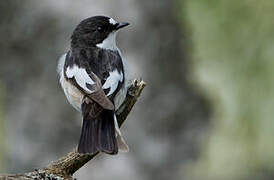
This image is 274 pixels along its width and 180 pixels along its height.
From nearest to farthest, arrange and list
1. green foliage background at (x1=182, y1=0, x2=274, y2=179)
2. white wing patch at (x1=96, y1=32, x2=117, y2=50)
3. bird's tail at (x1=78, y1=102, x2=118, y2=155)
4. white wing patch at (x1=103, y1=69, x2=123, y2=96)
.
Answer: bird's tail at (x1=78, y1=102, x2=118, y2=155), white wing patch at (x1=103, y1=69, x2=123, y2=96), white wing patch at (x1=96, y1=32, x2=117, y2=50), green foliage background at (x1=182, y1=0, x2=274, y2=179)

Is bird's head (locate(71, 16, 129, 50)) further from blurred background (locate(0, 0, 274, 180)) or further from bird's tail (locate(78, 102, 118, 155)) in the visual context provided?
blurred background (locate(0, 0, 274, 180))

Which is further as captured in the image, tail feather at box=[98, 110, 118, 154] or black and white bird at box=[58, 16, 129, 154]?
black and white bird at box=[58, 16, 129, 154]

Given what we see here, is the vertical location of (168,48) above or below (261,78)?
above

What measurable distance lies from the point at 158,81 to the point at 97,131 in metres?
3.30

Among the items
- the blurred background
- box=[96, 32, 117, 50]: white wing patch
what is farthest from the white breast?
the blurred background

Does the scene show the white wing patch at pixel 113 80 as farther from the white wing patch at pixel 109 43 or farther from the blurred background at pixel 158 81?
the blurred background at pixel 158 81

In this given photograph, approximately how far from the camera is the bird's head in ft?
20.3

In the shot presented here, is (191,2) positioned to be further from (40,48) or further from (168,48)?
(40,48)

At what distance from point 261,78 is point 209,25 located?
0.72m

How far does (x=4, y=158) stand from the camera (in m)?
8.93

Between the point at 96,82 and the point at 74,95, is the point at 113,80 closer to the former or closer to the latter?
the point at 96,82

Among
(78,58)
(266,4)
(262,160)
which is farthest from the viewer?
(262,160)

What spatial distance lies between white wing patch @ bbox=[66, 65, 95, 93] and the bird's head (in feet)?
1.49

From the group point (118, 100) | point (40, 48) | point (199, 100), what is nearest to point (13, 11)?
point (40, 48)
